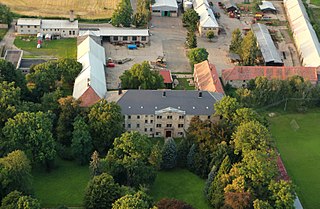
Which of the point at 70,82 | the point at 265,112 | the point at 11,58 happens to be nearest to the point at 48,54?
the point at 11,58

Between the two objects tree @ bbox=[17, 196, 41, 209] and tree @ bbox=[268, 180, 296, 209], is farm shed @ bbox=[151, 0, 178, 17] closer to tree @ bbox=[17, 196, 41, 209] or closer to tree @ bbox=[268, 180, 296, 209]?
tree @ bbox=[268, 180, 296, 209]

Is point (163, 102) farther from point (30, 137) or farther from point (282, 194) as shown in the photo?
point (282, 194)

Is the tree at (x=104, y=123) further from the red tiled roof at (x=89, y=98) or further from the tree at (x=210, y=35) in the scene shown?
the tree at (x=210, y=35)

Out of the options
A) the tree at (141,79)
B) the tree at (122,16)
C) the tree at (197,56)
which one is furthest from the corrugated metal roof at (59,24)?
the tree at (141,79)

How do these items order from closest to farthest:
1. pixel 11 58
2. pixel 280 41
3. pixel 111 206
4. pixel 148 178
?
pixel 111 206
pixel 148 178
pixel 11 58
pixel 280 41

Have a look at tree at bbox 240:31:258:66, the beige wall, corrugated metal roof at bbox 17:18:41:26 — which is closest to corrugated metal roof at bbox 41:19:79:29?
corrugated metal roof at bbox 17:18:41:26

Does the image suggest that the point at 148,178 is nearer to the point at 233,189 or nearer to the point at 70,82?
the point at 233,189
